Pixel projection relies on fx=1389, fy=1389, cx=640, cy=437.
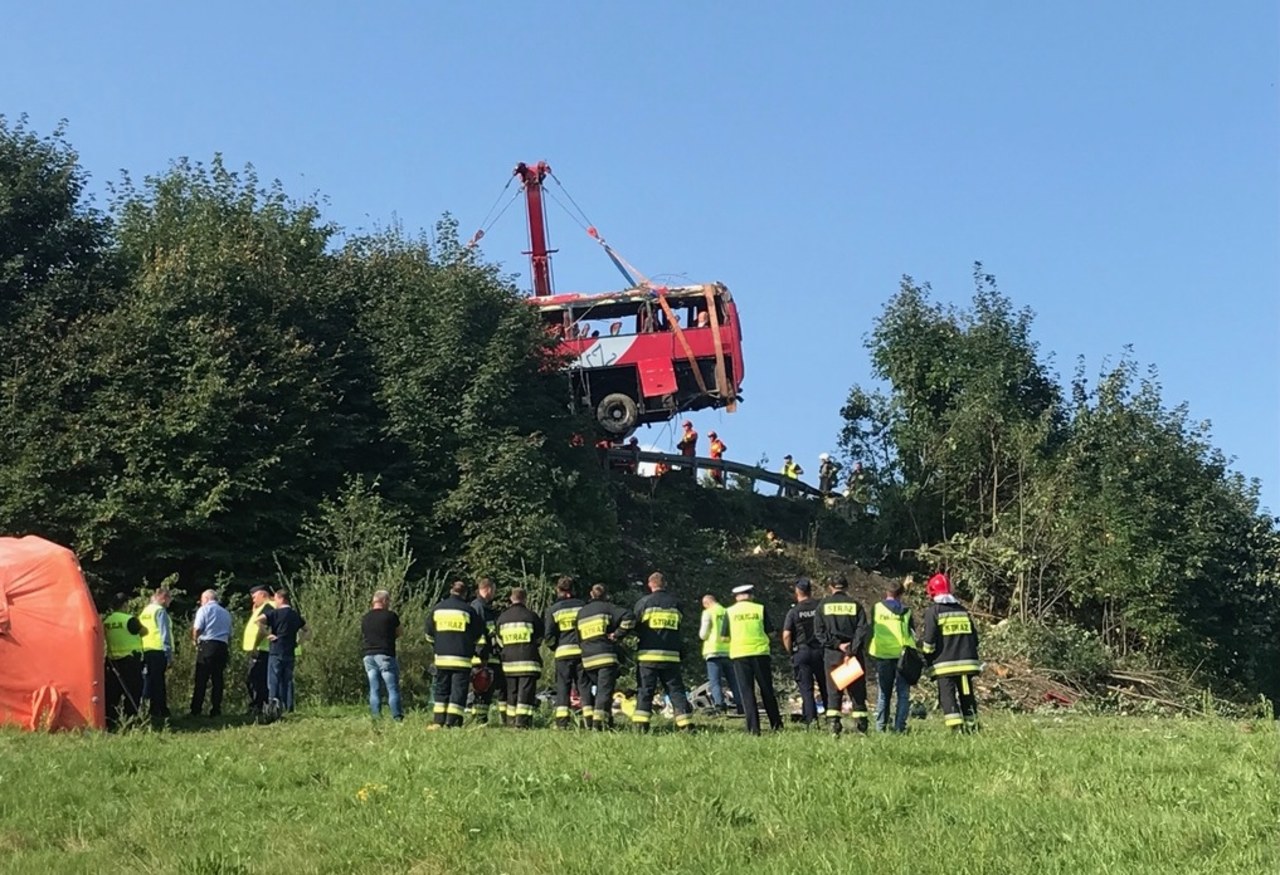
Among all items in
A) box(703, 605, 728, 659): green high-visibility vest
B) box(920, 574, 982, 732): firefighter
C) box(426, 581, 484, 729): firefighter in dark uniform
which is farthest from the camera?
box(703, 605, 728, 659): green high-visibility vest

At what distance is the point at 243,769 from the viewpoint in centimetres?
1191

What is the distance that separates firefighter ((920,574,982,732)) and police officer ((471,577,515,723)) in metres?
4.90

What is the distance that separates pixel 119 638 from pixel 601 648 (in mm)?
5773

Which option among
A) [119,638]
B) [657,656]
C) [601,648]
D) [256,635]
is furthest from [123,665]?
[657,656]

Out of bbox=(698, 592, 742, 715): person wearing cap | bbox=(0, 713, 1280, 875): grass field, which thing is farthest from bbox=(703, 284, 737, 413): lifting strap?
bbox=(0, 713, 1280, 875): grass field

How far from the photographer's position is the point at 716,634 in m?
17.4

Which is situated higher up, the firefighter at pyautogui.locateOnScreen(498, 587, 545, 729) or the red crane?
the red crane

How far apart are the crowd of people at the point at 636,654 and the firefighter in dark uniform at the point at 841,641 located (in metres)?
0.02

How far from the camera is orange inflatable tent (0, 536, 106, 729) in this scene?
1509 cm

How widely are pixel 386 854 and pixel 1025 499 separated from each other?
25.9 meters

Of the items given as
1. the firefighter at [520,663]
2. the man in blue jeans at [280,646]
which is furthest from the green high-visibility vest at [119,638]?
the firefighter at [520,663]

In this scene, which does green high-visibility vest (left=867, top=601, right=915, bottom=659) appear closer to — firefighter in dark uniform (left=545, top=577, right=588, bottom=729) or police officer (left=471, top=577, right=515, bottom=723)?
firefighter in dark uniform (left=545, top=577, right=588, bottom=729)

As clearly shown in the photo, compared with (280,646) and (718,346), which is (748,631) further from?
(718,346)

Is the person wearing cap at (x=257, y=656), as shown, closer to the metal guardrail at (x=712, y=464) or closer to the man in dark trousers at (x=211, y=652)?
the man in dark trousers at (x=211, y=652)
